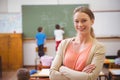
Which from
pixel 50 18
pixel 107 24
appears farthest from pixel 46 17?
pixel 107 24

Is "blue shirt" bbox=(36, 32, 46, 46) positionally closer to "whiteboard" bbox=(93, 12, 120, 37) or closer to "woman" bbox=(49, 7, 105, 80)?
"whiteboard" bbox=(93, 12, 120, 37)

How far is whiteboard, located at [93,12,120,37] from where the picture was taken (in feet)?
27.8

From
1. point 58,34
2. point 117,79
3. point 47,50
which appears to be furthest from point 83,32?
point 47,50

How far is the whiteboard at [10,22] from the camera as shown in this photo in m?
8.41

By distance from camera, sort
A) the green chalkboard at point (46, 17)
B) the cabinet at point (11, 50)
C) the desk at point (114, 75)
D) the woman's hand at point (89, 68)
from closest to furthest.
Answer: the woman's hand at point (89, 68)
the desk at point (114, 75)
the cabinet at point (11, 50)
the green chalkboard at point (46, 17)

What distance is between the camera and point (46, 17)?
844cm

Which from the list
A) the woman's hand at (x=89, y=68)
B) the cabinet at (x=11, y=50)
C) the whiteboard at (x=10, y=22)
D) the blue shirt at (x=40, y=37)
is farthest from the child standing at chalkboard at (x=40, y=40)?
the woman's hand at (x=89, y=68)

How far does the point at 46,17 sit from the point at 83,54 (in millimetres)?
6969

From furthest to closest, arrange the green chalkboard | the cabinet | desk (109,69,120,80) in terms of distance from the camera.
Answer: the green chalkboard < the cabinet < desk (109,69,120,80)

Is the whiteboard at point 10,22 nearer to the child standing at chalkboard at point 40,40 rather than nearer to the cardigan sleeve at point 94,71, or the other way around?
the child standing at chalkboard at point 40,40

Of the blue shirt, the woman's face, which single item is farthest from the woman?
the blue shirt

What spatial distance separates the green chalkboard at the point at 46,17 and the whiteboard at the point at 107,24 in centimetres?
98

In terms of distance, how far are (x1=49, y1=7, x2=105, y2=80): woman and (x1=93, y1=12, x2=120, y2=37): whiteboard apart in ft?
22.8

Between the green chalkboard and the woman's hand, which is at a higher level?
the green chalkboard
